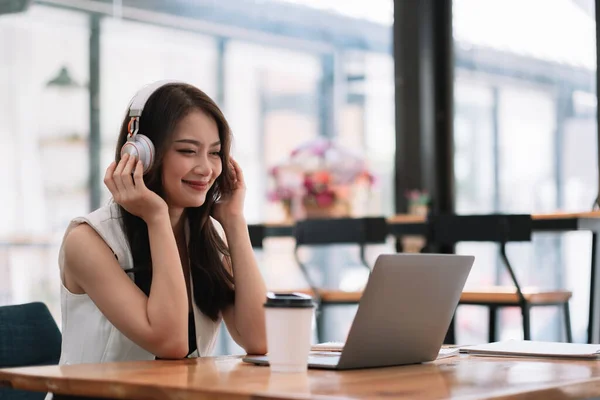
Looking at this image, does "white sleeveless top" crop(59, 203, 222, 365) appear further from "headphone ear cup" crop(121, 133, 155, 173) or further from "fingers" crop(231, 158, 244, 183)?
"fingers" crop(231, 158, 244, 183)

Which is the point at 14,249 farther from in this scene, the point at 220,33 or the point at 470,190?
the point at 470,190

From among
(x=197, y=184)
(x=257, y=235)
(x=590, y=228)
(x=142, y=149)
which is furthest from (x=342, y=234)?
(x=142, y=149)

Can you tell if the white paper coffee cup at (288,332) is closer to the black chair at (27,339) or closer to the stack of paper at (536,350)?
the stack of paper at (536,350)

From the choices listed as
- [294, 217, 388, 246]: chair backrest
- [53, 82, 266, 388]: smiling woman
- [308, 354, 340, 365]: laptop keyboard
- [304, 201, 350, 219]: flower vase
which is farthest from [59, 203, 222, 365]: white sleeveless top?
[304, 201, 350, 219]: flower vase

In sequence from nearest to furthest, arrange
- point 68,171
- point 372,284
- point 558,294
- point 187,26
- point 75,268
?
1. point 372,284
2. point 75,268
3. point 558,294
4. point 68,171
5. point 187,26

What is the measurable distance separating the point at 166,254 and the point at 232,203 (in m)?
0.33

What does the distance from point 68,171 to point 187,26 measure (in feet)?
3.57

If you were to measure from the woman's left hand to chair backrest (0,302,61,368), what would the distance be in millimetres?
434

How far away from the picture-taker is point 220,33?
5.45 meters

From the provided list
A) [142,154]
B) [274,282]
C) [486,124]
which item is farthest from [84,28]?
[142,154]

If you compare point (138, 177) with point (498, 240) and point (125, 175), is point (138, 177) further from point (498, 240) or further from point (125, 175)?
A: point (498, 240)

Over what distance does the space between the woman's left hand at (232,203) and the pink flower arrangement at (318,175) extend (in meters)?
3.13

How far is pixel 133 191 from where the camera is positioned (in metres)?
1.87

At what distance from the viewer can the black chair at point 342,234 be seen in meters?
4.77
